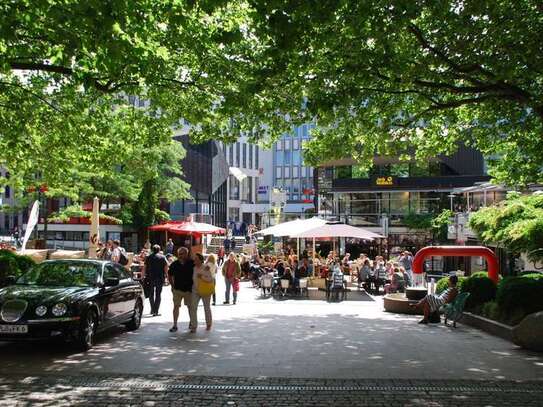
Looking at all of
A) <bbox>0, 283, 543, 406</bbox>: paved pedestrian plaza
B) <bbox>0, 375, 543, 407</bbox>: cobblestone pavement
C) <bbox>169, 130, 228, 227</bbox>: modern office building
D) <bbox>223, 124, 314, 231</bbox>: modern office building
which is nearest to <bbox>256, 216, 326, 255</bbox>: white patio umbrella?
<bbox>0, 283, 543, 406</bbox>: paved pedestrian plaza

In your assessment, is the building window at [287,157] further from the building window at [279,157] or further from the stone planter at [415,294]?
the stone planter at [415,294]

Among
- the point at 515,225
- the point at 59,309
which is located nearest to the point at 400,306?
the point at 515,225

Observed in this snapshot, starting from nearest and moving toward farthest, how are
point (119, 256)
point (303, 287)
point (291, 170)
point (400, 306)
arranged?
point (400, 306)
point (119, 256)
point (303, 287)
point (291, 170)

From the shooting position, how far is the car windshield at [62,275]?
1057 cm

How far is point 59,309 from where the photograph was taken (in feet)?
30.8

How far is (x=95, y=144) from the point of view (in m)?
16.2

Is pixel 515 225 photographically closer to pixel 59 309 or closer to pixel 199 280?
pixel 199 280

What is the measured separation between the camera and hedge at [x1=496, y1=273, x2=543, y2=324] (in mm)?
12000

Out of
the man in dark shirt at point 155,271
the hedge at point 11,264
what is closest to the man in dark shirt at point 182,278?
the man in dark shirt at point 155,271

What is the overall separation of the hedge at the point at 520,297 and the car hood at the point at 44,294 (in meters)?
8.20

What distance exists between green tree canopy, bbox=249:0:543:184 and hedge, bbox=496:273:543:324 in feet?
10.9

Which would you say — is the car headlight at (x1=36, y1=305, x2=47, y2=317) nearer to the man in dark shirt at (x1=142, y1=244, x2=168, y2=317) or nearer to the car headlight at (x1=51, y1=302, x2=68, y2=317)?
the car headlight at (x1=51, y1=302, x2=68, y2=317)

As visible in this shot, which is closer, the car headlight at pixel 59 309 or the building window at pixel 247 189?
the car headlight at pixel 59 309

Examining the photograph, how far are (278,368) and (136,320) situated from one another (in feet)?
15.8
